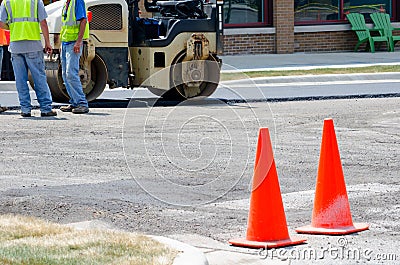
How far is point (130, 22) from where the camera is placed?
15477mm

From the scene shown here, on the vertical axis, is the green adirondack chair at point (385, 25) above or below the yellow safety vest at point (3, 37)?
below

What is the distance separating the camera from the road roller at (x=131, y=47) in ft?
49.1

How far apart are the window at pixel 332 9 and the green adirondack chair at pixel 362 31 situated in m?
0.43

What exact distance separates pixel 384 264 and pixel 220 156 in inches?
153

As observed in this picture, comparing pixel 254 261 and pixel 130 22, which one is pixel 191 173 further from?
pixel 130 22

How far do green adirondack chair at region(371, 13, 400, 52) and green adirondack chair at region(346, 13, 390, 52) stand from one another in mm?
118

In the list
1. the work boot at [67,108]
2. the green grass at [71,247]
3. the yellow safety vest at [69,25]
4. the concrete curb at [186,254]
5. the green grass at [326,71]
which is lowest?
the green grass at [326,71]

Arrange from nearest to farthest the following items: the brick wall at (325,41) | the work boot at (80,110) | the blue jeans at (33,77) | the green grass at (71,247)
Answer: the green grass at (71,247)
the blue jeans at (33,77)
the work boot at (80,110)
the brick wall at (325,41)

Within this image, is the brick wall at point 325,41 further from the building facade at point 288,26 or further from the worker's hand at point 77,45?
the worker's hand at point 77,45

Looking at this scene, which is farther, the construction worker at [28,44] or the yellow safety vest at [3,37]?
the yellow safety vest at [3,37]

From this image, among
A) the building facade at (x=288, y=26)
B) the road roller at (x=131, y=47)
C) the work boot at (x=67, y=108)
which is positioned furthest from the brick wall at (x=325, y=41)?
the work boot at (x=67, y=108)

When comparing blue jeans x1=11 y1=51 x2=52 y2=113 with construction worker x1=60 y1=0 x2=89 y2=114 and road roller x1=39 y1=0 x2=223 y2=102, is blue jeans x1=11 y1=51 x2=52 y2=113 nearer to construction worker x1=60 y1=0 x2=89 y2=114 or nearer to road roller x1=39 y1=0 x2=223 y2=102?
construction worker x1=60 y1=0 x2=89 y2=114

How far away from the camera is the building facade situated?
25.0 metres

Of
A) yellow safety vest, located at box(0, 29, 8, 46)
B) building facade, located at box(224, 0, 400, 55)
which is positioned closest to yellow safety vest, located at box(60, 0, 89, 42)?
yellow safety vest, located at box(0, 29, 8, 46)
